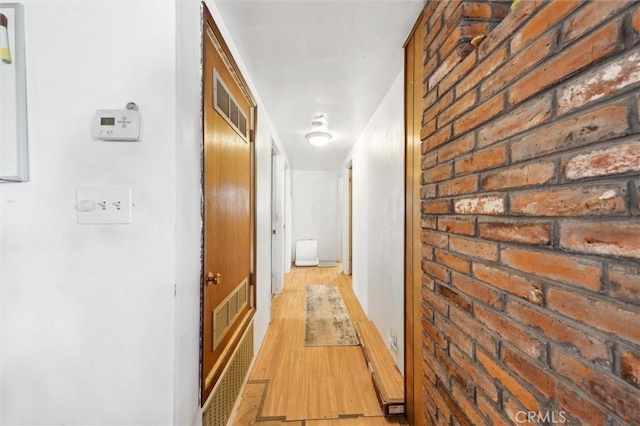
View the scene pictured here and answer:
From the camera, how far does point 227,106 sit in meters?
1.43

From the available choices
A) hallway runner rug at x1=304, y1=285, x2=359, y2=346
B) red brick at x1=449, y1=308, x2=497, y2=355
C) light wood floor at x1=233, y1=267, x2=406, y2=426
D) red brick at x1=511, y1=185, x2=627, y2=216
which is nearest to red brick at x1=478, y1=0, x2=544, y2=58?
red brick at x1=511, y1=185, x2=627, y2=216

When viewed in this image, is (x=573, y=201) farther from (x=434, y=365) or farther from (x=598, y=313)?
(x=434, y=365)

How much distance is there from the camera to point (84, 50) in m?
0.90

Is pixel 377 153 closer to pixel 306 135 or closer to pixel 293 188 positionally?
pixel 306 135

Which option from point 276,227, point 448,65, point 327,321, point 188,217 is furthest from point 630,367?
point 276,227

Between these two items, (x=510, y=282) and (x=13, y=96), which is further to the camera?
(x=13, y=96)

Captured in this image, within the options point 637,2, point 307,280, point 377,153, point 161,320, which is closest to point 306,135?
point 377,153

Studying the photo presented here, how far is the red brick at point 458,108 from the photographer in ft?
2.86

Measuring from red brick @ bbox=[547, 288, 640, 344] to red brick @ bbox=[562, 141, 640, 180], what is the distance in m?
0.25

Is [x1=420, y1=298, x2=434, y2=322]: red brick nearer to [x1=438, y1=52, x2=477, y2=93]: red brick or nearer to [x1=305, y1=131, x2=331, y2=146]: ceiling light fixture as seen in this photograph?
[x1=438, y1=52, x2=477, y2=93]: red brick

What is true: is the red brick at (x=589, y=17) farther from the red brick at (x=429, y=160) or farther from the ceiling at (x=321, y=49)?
the ceiling at (x=321, y=49)

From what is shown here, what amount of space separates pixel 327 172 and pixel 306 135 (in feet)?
8.79

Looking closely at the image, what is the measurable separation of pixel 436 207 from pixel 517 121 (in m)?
0.50

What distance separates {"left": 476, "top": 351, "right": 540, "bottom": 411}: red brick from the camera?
2.02 feet
